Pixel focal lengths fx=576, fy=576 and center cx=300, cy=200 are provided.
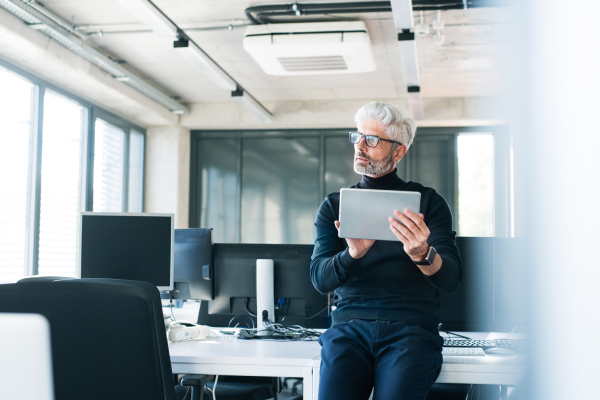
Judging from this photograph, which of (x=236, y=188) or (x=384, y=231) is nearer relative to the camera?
(x=384, y=231)

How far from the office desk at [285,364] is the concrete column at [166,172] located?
4.79 metres

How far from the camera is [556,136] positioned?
1.46ft

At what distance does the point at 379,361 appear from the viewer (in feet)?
5.27

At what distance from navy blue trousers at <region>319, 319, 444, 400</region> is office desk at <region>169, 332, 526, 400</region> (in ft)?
0.41

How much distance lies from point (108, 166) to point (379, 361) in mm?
5150

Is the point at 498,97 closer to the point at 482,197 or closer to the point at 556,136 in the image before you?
the point at 556,136

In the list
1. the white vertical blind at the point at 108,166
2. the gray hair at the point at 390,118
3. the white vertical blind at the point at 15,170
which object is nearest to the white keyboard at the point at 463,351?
the gray hair at the point at 390,118

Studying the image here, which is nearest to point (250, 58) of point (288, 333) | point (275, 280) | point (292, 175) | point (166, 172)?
point (292, 175)

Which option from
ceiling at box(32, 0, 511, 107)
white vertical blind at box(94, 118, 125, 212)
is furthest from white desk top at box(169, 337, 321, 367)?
white vertical blind at box(94, 118, 125, 212)

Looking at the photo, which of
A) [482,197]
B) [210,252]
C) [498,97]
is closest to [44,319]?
A: [498,97]

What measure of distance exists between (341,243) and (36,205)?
12.4 ft

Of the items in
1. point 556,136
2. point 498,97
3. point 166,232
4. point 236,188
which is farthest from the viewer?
point 236,188

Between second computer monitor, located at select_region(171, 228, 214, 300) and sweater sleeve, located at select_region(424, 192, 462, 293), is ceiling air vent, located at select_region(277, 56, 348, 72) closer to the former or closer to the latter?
second computer monitor, located at select_region(171, 228, 214, 300)

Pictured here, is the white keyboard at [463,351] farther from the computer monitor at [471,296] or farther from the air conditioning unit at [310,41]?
the air conditioning unit at [310,41]
